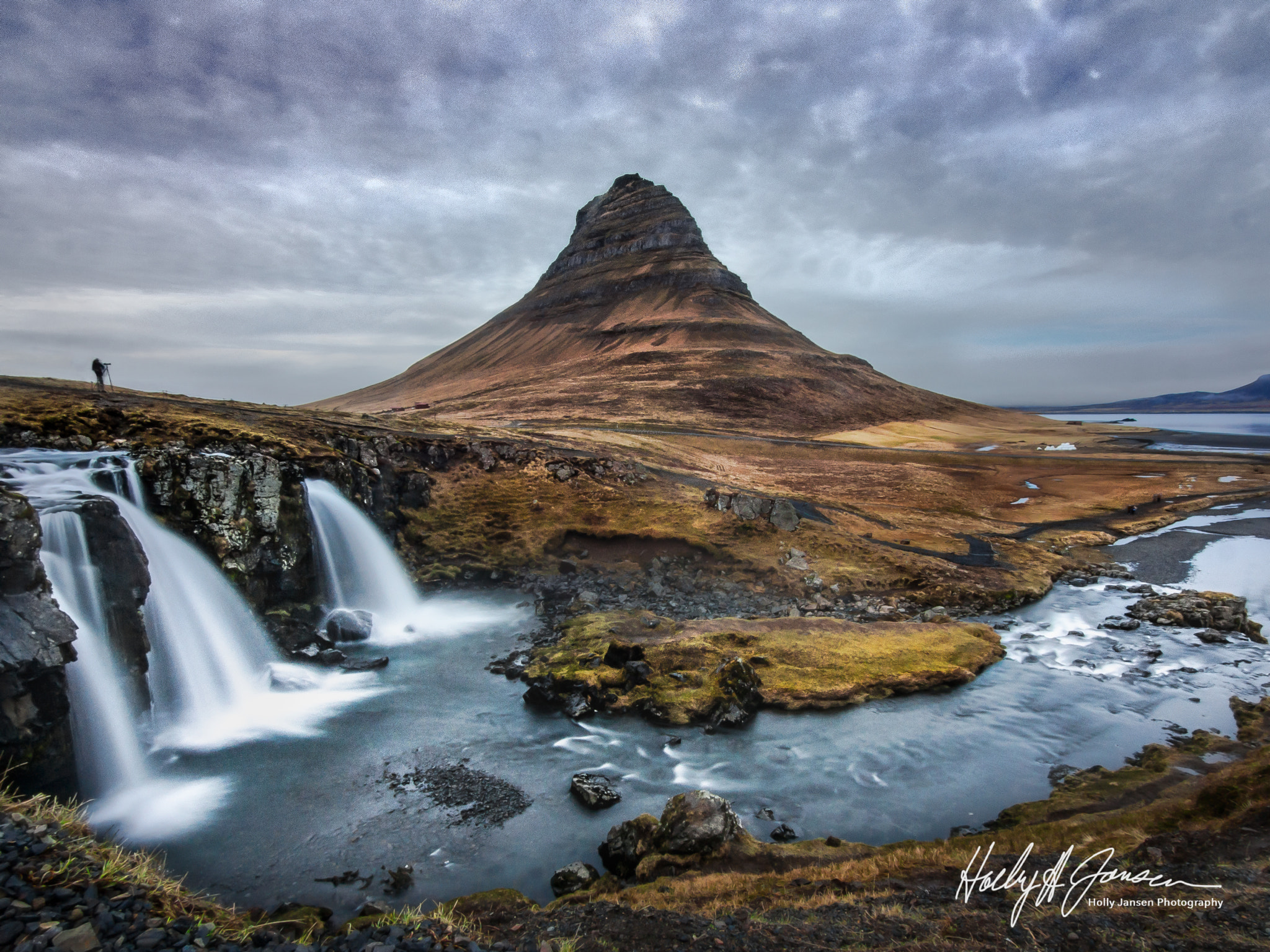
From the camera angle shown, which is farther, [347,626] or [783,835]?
[347,626]

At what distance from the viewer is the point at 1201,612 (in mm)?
29875

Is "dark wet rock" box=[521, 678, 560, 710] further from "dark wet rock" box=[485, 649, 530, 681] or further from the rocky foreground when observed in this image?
the rocky foreground

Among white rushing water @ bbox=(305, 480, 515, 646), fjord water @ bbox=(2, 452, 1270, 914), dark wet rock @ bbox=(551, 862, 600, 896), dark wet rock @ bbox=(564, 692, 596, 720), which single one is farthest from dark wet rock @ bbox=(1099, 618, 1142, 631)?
white rushing water @ bbox=(305, 480, 515, 646)

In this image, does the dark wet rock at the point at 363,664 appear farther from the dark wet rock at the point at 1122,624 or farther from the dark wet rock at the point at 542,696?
the dark wet rock at the point at 1122,624

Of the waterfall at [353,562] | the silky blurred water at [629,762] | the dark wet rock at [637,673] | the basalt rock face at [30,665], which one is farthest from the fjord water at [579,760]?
the waterfall at [353,562]

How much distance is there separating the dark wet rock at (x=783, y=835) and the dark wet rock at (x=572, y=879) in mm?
4780

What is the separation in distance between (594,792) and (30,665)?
50.1 ft

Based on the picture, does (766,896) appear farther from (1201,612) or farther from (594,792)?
(1201,612)

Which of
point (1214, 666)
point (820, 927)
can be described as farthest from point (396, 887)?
point (1214, 666)

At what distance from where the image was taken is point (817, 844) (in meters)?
14.9

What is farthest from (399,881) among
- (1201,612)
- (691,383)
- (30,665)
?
(691,383)

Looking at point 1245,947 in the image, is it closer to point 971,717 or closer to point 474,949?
point 474,949

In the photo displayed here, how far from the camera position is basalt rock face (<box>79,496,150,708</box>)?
1944 cm

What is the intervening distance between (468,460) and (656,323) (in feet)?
473
